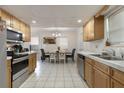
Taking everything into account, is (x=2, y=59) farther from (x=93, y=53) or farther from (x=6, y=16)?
(x=93, y=53)

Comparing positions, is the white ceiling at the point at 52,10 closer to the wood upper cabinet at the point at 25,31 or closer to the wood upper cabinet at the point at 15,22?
the wood upper cabinet at the point at 15,22

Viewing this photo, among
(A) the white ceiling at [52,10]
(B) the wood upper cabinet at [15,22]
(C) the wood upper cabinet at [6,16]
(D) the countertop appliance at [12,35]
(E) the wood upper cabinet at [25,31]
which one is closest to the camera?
(A) the white ceiling at [52,10]

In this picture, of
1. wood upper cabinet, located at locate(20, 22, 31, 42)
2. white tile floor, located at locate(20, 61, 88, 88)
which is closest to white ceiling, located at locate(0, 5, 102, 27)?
wood upper cabinet, located at locate(20, 22, 31, 42)

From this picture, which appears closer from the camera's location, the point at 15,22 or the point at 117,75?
the point at 117,75

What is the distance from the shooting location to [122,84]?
2006 mm

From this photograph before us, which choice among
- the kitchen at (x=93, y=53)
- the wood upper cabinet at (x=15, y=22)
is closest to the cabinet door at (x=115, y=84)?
the kitchen at (x=93, y=53)

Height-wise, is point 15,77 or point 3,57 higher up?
point 3,57

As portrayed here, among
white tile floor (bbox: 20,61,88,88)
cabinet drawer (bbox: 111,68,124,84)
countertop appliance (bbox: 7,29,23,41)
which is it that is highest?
countertop appliance (bbox: 7,29,23,41)

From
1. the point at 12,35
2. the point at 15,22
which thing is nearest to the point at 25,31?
the point at 15,22

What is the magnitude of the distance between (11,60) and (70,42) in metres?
9.46

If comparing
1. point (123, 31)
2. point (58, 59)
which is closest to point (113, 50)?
point (123, 31)

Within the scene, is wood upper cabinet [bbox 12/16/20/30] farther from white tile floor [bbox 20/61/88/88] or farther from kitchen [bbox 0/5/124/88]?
white tile floor [bbox 20/61/88/88]
